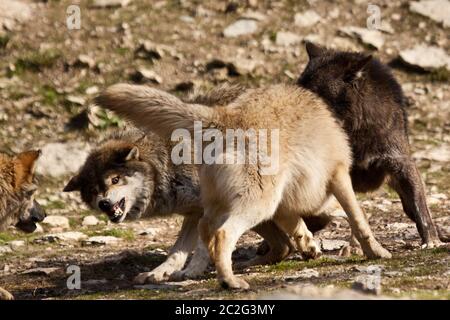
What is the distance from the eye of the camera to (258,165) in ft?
25.9

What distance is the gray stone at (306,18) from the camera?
15.5 m

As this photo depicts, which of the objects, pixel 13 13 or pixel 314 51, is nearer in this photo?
pixel 314 51

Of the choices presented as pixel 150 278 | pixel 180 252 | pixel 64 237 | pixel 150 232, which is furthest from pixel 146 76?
pixel 150 278

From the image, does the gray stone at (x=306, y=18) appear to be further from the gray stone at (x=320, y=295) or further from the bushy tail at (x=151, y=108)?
the gray stone at (x=320, y=295)

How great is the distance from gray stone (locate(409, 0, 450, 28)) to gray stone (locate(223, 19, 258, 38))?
8.11 ft

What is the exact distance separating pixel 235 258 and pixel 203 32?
5.88 meters

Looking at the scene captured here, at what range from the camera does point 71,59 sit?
1456 cm

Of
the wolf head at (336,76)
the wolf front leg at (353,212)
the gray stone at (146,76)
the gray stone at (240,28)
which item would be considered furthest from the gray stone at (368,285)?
the gray stone at (240,28)

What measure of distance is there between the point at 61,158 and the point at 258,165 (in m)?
5.44

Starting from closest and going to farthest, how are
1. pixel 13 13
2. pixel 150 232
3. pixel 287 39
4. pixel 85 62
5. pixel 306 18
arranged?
pixel 150 232 < pixel 85 62 < pixel 287 39 < pixel 13 13 < pixel 306 18

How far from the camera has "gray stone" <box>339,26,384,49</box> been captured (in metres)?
15.1

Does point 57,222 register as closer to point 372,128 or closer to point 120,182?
point 120,182

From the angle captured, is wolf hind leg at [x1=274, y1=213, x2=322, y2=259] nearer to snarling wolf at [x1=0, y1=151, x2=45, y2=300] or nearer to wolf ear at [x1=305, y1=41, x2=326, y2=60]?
wolf ear at [x1=305, y1=41, x2=326, y2=60]

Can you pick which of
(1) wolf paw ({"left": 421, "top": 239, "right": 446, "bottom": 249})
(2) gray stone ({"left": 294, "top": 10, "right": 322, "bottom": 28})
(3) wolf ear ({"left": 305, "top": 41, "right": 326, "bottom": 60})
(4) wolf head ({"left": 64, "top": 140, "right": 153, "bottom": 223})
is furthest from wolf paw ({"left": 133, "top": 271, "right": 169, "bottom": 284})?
(2) gray stone ({"left": 294, "top": 10, "right": 322, "bottom": 28})
